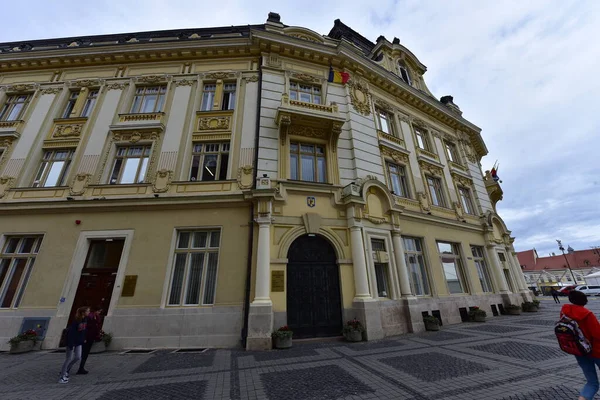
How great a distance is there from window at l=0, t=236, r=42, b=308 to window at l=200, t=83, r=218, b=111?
898 centimetres

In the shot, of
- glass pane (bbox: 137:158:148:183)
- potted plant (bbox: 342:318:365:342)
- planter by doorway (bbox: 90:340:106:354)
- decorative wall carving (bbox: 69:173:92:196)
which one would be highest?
glass pane (bbox: 137:158:148:183)

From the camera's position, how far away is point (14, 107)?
1302 centimetres

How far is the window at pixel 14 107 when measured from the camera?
12813 mm

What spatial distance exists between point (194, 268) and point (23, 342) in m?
5.61

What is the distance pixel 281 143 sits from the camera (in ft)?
36.6

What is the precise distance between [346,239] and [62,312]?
1094cm

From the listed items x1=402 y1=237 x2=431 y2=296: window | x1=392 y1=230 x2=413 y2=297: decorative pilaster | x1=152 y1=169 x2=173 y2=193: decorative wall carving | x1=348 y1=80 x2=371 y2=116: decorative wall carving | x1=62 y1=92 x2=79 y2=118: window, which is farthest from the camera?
x1=348 y1=80 x2=371 y2=116: decorative wall carving

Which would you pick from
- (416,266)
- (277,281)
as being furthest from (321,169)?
(416,266)

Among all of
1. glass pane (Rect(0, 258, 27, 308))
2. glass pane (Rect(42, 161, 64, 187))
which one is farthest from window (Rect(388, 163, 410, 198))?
glass pane (Rect(0, 258, 27, 308))

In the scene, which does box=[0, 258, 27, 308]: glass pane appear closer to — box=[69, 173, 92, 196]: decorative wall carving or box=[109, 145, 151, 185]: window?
box=[69, 173, 92, 196]: decorative wall carving

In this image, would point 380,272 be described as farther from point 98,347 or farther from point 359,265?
point 98,347

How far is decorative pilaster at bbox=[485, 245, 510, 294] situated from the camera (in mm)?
14656

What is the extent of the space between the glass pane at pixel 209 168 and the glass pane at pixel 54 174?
6.63 metres

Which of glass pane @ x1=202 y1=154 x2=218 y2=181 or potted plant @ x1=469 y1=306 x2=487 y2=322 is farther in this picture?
potted plant @ x1=469 y1=306 x2=487 y2=322
